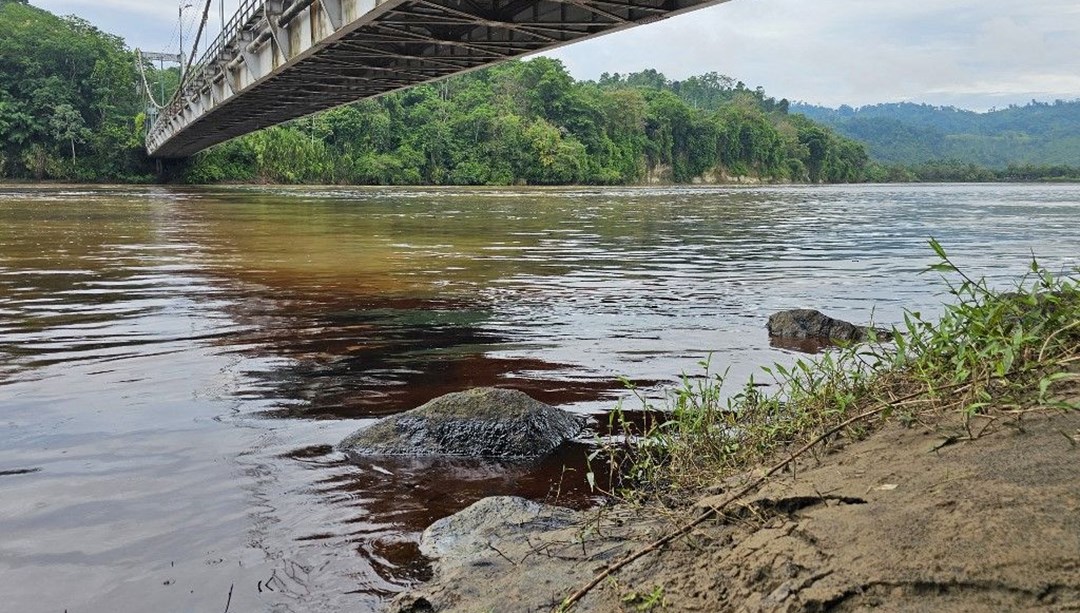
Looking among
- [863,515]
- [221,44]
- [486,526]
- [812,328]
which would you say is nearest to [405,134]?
[221,44]

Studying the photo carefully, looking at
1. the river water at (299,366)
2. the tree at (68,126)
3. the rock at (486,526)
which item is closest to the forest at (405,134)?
the tree at (68,126)

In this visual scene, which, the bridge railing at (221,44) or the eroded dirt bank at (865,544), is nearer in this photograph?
the eroded dirt bank at (865,544)

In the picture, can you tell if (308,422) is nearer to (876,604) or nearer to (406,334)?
(406,334)

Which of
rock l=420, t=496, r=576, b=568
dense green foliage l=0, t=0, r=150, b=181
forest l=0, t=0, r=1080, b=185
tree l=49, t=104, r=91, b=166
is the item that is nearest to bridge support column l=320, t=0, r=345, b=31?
rock l=420, t=496, r=576, b=568

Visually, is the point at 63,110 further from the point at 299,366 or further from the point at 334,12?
the point at 299,366

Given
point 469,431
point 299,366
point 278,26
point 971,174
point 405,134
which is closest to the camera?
point 469,431

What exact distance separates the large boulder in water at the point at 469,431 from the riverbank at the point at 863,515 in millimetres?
1256

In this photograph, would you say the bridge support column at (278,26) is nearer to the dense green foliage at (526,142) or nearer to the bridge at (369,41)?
the bridge at (369,41)

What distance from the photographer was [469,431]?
5.46 m

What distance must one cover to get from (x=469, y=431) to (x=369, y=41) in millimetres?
15667

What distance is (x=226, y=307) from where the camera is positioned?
11.0 metres

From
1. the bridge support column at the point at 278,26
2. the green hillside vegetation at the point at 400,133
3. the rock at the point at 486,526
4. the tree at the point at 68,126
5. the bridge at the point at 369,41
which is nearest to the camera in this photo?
the rock at the point at 486,526

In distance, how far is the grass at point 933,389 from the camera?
2941 millimetres

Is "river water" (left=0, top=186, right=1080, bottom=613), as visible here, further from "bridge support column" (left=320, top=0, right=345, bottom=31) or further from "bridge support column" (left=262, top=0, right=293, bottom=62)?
"bridge support column" (left=262, top=0, right=293, bottom=62)
